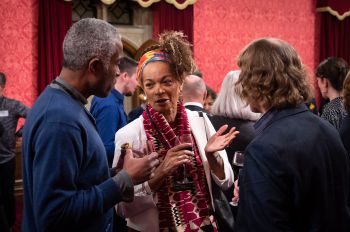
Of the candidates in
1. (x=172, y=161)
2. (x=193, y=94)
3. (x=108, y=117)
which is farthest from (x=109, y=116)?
(x=172, y=161)

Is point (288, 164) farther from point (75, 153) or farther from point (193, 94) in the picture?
point (193, 94)

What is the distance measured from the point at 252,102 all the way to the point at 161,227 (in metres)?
0.76

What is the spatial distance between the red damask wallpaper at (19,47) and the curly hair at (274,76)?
5073 mm

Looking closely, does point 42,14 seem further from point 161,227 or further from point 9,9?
point 161,227

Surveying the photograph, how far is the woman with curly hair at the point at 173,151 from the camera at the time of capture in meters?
2.12

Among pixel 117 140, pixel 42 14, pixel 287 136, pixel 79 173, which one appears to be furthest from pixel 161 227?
pixel 42 14

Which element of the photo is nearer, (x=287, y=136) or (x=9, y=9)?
(x=287, y=136)

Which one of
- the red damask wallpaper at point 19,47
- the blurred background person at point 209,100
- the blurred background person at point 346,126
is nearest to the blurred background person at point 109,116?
the blurred background person at point 209,100

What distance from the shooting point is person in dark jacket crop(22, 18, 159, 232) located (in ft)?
4.87

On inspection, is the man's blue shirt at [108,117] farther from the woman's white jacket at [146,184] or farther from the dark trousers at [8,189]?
the dark trousers at [8,189]

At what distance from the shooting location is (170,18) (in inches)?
279

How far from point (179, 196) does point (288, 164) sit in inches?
29.9

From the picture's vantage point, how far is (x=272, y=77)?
5.39 ft

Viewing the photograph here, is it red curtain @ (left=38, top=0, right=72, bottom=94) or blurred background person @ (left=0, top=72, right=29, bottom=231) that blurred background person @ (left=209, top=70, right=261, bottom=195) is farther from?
red curtain @ (left=38, top=0, right=72, bottom=94)
